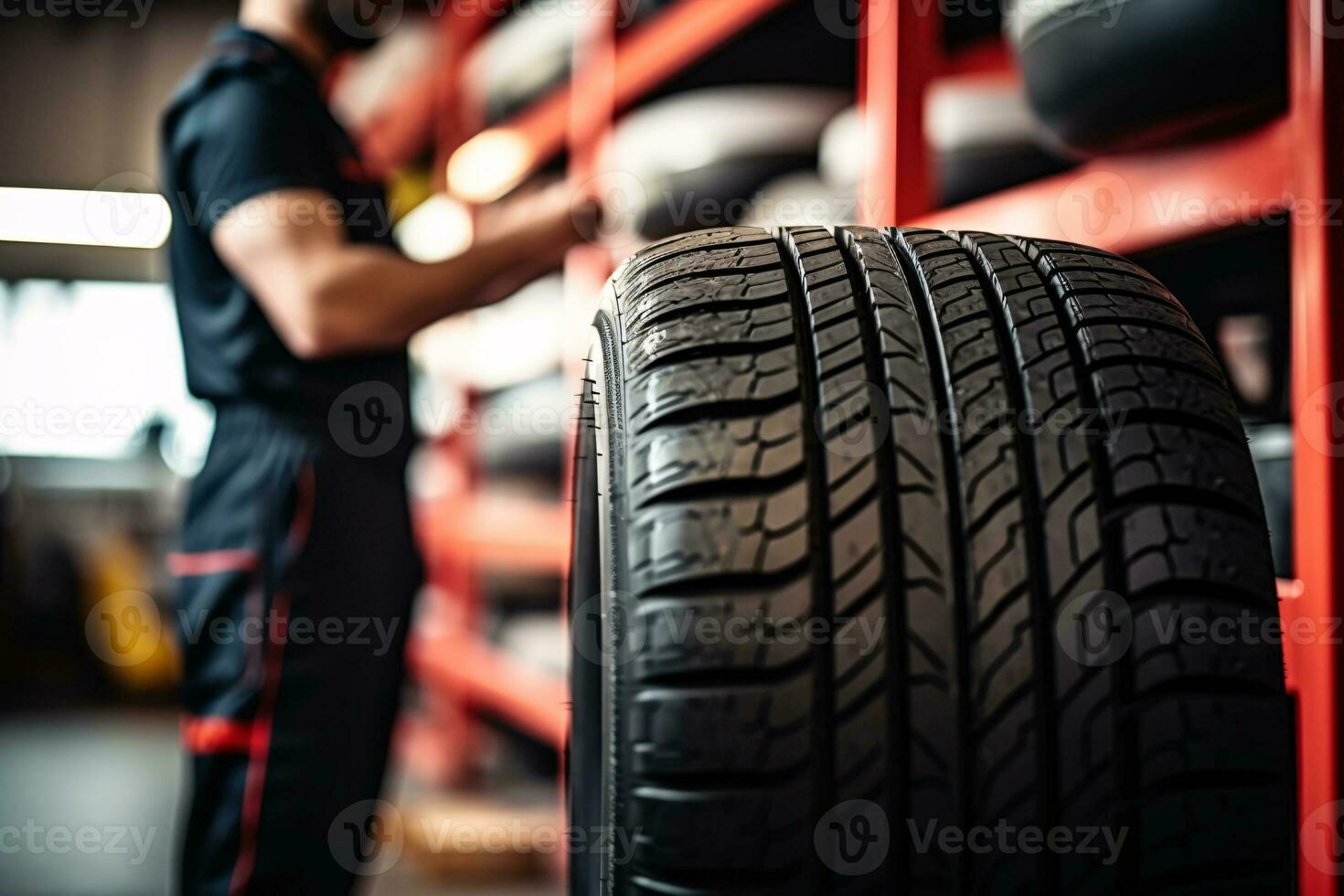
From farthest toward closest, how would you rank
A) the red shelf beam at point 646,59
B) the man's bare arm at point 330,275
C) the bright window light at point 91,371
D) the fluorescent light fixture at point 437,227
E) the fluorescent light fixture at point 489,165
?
1. the bright window light at point 91,371
2. the fluorescent light fixture at point 437,227
3. the fluorescent light fixture at point 489,165
4. the red shelf beam at point 646,59
5. the man's bare arm at point 330,275

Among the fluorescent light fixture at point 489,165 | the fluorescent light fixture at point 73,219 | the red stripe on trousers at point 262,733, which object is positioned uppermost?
the fluorescent light fixture at point 73,219

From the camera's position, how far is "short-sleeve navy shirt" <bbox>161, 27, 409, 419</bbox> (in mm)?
1236

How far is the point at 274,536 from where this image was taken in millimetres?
1276

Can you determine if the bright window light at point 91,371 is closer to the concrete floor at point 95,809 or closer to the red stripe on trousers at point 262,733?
the concrete floor at point 95,809

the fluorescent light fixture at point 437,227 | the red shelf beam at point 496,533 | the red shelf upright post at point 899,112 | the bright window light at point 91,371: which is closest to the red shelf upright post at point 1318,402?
the red shelf upright post at point 899,112

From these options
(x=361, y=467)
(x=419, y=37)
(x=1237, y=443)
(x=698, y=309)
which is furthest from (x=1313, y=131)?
(x=419, y=37)

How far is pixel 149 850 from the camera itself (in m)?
2.52

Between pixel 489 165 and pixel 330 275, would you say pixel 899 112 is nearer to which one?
pixel 330 275

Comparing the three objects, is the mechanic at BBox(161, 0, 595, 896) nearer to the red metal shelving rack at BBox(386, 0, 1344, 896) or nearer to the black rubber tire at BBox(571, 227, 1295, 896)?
the red metal shelving rack at BBox(386, 0, 1344, 896)

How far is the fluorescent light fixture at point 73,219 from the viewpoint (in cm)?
624

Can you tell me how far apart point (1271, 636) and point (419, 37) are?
339 cm

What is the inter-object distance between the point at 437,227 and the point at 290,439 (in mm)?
2325

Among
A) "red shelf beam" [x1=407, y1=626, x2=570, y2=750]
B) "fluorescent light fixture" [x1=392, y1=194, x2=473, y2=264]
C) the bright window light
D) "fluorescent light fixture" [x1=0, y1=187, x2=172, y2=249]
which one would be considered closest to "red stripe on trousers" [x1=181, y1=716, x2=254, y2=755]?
"red shelf beam" [x1=407, y1=626, x2=570, y2=750]

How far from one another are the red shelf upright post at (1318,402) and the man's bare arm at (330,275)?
0.89 m
